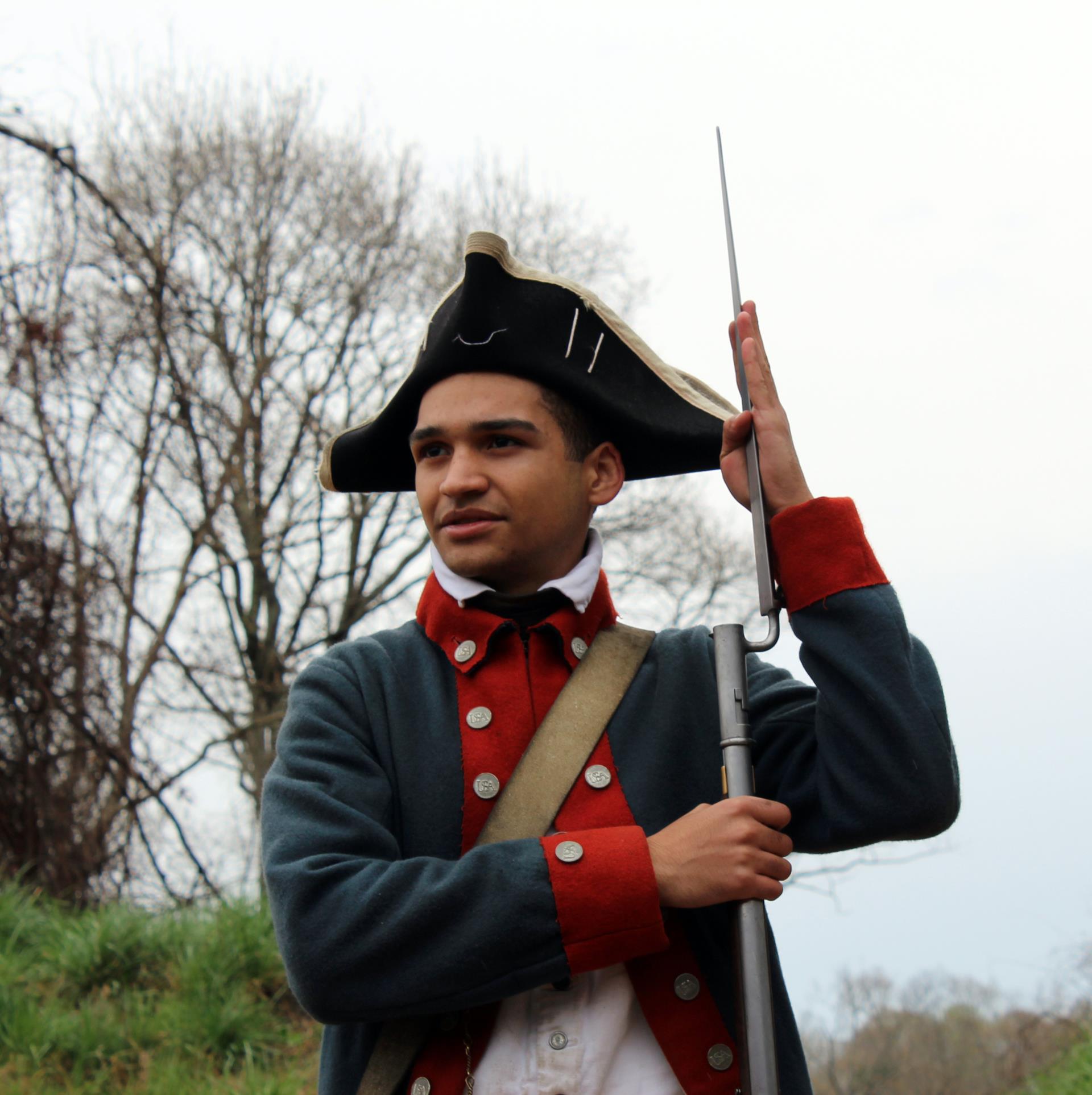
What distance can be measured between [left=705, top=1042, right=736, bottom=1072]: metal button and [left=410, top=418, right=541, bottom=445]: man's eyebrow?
119cm

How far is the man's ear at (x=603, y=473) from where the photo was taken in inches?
104

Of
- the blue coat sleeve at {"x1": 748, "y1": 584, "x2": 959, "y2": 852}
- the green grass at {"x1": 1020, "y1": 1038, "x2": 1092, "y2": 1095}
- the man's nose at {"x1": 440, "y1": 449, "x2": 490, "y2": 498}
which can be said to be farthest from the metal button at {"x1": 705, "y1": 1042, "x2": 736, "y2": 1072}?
the green grass at {"x1": 1020, "y1": 1038, "x2": 1092, "y2": 1095}

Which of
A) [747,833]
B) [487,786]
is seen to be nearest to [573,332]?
[487,786]

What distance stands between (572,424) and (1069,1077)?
4.30 m

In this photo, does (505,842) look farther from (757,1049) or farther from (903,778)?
(903,778)

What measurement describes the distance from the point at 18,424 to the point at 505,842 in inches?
291

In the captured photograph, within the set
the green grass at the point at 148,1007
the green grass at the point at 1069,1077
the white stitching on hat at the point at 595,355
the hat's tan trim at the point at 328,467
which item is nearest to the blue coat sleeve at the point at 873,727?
the white stitching on hat at the point at 595,355

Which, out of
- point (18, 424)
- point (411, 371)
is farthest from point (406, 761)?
point (18, 424)

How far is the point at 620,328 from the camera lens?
8.84 ft

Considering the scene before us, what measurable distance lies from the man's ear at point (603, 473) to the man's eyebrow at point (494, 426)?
19 centimetres

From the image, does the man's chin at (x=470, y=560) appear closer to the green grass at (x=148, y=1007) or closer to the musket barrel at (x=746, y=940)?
the musket barrel at (x=746, y=940)

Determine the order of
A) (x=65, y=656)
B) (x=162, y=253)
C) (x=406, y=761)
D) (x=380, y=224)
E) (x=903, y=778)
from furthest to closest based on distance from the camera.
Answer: (x=380, y=224) → (x=162, y=253) → (x=65, y=656) → (x=406, y=761) → (x=903, y=778)

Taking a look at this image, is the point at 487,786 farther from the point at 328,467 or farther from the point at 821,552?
the point at 328,467

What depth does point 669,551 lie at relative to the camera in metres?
16.4
